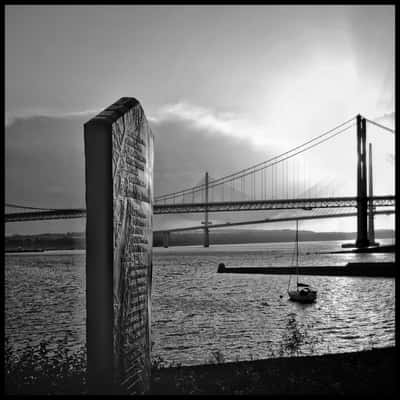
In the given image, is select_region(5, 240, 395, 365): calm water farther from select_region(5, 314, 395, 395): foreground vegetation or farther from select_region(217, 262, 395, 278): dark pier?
select_region(5, 314, 395, 395): foreground vegetation

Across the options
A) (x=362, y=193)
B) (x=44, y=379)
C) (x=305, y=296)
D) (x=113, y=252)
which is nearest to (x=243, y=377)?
(x=44, y=379)

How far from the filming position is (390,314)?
39.5 feet

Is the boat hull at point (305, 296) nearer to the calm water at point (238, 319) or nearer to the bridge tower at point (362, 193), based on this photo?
the calm water at point (238, 319)

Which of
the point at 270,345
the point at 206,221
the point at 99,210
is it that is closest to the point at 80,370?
the point at 99,210

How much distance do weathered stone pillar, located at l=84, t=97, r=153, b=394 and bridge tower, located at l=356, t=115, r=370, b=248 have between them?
33018mm

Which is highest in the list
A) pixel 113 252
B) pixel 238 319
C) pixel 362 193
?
pixel 362 193

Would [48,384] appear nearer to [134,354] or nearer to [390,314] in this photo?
[134,354]

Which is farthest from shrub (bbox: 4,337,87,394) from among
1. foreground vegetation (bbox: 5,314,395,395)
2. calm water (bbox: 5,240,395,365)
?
calm water (bbox: 5,240,395,365)

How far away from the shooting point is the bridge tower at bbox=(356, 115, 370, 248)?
34.5 metres

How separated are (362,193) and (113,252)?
3373 centimetres

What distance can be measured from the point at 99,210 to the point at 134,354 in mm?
768

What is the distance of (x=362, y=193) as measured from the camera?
34.3 meters

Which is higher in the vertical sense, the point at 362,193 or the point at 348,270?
the point at 362,193

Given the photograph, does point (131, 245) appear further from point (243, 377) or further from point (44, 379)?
point (243, 377)
